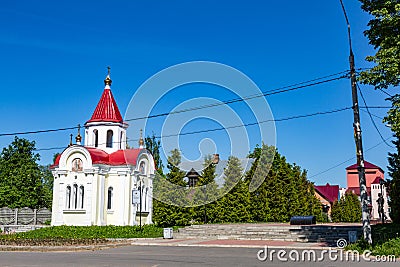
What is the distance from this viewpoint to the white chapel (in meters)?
32.5

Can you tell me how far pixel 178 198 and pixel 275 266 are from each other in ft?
69.2

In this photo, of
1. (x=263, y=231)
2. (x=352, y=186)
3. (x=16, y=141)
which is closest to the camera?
(x=263, y=231)

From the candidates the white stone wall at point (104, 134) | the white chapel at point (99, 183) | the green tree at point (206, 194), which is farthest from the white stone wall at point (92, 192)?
the green tree at point (206, 194)

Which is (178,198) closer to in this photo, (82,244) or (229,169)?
(229,169)

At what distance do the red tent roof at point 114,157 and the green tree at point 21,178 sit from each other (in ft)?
47.7

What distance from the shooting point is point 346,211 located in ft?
175

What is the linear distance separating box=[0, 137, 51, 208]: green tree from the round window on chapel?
1604 centimetres

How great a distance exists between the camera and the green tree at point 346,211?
5309 centimetres

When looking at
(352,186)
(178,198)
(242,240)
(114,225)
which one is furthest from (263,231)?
(352,186)

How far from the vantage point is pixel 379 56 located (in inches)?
667

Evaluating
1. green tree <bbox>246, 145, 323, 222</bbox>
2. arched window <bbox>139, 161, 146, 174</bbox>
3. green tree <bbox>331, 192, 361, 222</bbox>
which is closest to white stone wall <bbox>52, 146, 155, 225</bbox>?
arched window <bbox>139, 161, 146, 174</bbox>

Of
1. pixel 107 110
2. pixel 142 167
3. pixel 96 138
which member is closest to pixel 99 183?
pixel 142 167

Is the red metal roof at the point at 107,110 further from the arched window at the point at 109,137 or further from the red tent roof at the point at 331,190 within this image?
the red tent roof at the point at 331,190

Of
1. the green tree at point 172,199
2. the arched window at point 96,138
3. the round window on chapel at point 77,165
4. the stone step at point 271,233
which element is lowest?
the stone step at point 271,233
